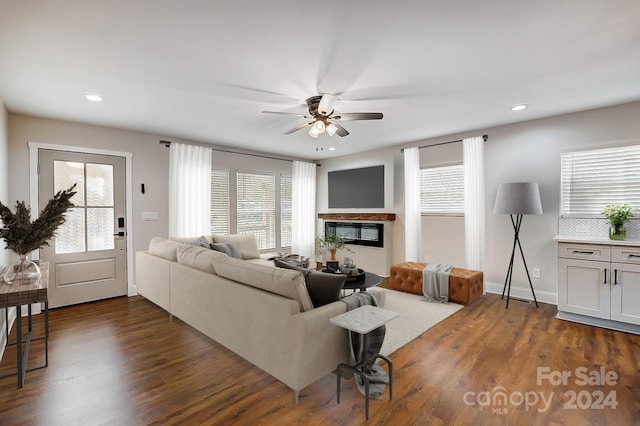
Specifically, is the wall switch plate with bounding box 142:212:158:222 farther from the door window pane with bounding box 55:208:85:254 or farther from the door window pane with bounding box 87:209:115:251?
the door window pane with bounding box 55:208:85:254

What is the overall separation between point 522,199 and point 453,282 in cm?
138

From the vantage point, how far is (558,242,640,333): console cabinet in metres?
3.09

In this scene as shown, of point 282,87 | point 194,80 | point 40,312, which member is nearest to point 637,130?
point 282,87

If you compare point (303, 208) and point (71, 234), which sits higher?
point (303, 208)

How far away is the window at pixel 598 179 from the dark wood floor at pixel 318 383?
1.57 meters

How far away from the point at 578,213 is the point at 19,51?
5924 mm

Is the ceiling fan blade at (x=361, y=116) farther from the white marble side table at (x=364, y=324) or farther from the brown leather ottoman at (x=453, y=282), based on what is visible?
the brown leather ottoman at (x=453, y=282)

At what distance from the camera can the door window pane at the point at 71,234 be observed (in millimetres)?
3914

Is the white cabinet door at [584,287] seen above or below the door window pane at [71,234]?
below

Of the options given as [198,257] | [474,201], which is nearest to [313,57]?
[198,257]

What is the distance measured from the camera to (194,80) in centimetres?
276

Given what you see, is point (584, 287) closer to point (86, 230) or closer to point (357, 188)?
point (357, 188)

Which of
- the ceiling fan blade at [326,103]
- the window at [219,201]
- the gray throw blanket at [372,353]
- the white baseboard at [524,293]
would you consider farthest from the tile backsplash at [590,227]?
the window at [219,201]

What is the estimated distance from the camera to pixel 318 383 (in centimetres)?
225
